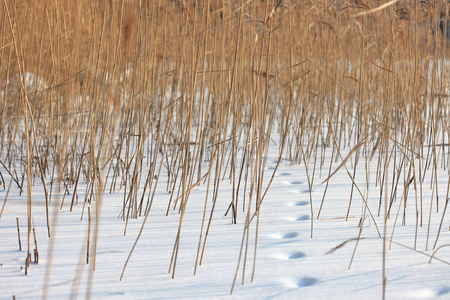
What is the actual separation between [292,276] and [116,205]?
0.63 metres

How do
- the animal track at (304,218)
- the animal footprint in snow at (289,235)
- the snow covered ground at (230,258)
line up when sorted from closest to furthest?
the snow covered ground at (230,258) → the animal footprint in snow at (289,235) → the animal track at (304,218)

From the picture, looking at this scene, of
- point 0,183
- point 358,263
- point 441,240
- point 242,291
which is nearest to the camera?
point 242,291

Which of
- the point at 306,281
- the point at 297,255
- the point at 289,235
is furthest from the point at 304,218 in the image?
the point at 306,281

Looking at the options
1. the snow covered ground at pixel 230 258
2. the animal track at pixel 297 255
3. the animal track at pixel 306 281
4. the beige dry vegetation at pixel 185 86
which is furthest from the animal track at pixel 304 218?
the animal track at pixel 306 281

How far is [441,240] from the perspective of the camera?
37.8 inches

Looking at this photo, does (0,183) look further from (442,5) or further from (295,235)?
(442,5)

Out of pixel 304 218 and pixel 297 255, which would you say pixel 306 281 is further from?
pixel 304 218

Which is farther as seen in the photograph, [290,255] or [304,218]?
[304,218]

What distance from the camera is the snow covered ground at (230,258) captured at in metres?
0.74

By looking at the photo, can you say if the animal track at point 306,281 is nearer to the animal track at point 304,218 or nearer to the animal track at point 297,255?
the animal track at point 297,255

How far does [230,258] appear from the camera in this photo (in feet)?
2.91

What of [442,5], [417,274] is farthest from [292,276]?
[442,5]

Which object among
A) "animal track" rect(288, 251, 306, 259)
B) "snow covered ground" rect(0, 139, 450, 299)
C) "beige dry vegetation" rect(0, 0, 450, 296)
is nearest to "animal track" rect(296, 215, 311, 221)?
"snow covered ground" rect(0, 139, 450, 299)

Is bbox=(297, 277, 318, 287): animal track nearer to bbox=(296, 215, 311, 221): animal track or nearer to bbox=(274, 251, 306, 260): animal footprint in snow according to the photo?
bbox=(274, 251, 306, 260): animal footprint in snow
